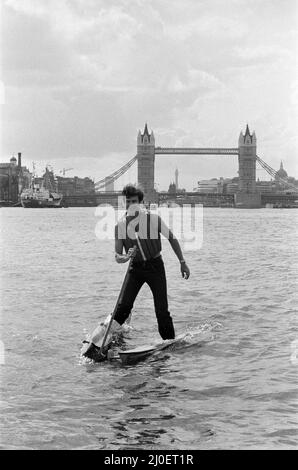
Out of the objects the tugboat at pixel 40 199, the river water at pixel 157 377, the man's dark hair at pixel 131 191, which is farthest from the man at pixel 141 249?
the tugboat at pixel 40 199

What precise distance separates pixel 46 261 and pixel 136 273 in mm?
16753

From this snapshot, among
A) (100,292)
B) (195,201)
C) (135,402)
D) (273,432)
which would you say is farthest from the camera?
(195,201)

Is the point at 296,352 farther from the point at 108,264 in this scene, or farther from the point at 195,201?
the point at 195,201

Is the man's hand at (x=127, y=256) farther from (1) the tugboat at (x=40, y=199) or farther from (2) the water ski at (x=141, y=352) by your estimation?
(1) the tugboat at (x=40, y=199)

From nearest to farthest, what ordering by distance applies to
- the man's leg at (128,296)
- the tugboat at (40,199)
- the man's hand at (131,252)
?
1. the man's hand at (131,252)
2. the man's leg at (128,296)
3. the tugboat at (40,199)

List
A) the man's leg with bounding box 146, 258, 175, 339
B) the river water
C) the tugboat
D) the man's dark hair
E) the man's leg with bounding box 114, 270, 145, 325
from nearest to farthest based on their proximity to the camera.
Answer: the river water, the man's dark hair, the man's leg with bounding box 146, 258, 175, 339, the man's leg with bounding box 114, 270, 145, 325, the tugboat

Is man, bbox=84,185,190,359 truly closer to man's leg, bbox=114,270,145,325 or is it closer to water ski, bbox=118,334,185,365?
man's leg, bbox=114,270,145,325

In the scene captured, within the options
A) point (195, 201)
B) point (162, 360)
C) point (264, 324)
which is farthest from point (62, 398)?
point (195, 201)

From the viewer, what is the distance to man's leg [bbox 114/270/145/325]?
8.95 meters

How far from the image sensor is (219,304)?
538 inches

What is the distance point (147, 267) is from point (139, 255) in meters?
0.19

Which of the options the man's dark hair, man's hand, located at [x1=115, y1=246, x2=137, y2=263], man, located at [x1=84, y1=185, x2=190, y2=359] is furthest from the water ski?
the man's dark hair

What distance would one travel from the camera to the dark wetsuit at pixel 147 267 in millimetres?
8648

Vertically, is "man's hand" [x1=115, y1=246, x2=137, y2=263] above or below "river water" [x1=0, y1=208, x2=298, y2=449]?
above
